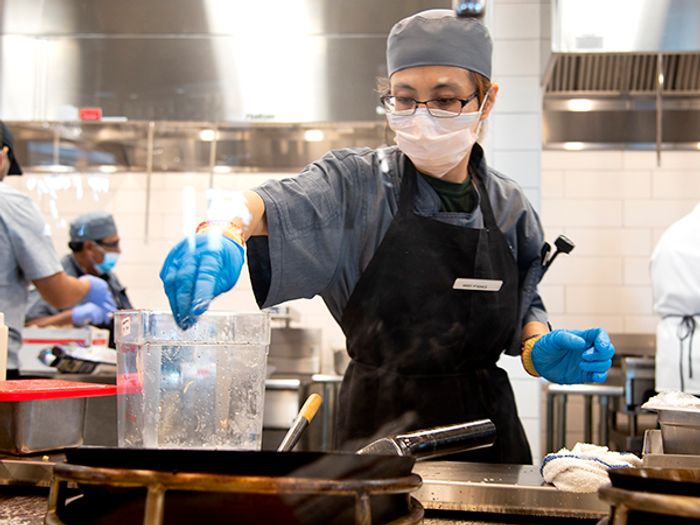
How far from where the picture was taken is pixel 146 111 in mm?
2086

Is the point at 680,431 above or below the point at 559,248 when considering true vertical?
below

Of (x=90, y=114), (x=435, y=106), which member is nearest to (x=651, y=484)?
(x=435, y=106)

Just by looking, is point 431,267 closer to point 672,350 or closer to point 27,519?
point 27,519

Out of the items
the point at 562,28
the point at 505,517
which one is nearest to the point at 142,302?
the point at 562,28

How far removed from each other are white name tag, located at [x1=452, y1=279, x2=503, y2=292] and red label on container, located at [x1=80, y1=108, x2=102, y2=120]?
1418mm

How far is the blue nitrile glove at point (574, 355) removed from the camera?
1075 millimetres

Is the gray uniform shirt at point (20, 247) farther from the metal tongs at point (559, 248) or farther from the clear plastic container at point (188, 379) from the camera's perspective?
the metal tongs at point (559, 248)

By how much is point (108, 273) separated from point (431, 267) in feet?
6.00

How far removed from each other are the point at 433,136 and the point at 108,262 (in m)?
1.82

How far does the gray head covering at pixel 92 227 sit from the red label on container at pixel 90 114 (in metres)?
0.60

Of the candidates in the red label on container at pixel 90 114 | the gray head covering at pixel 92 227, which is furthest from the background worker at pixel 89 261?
the red label on container at pixel 90 114

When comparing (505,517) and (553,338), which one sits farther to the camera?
(553,338)

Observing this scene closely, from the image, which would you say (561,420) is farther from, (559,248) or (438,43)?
(438,43)

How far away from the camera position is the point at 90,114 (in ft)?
7.50
